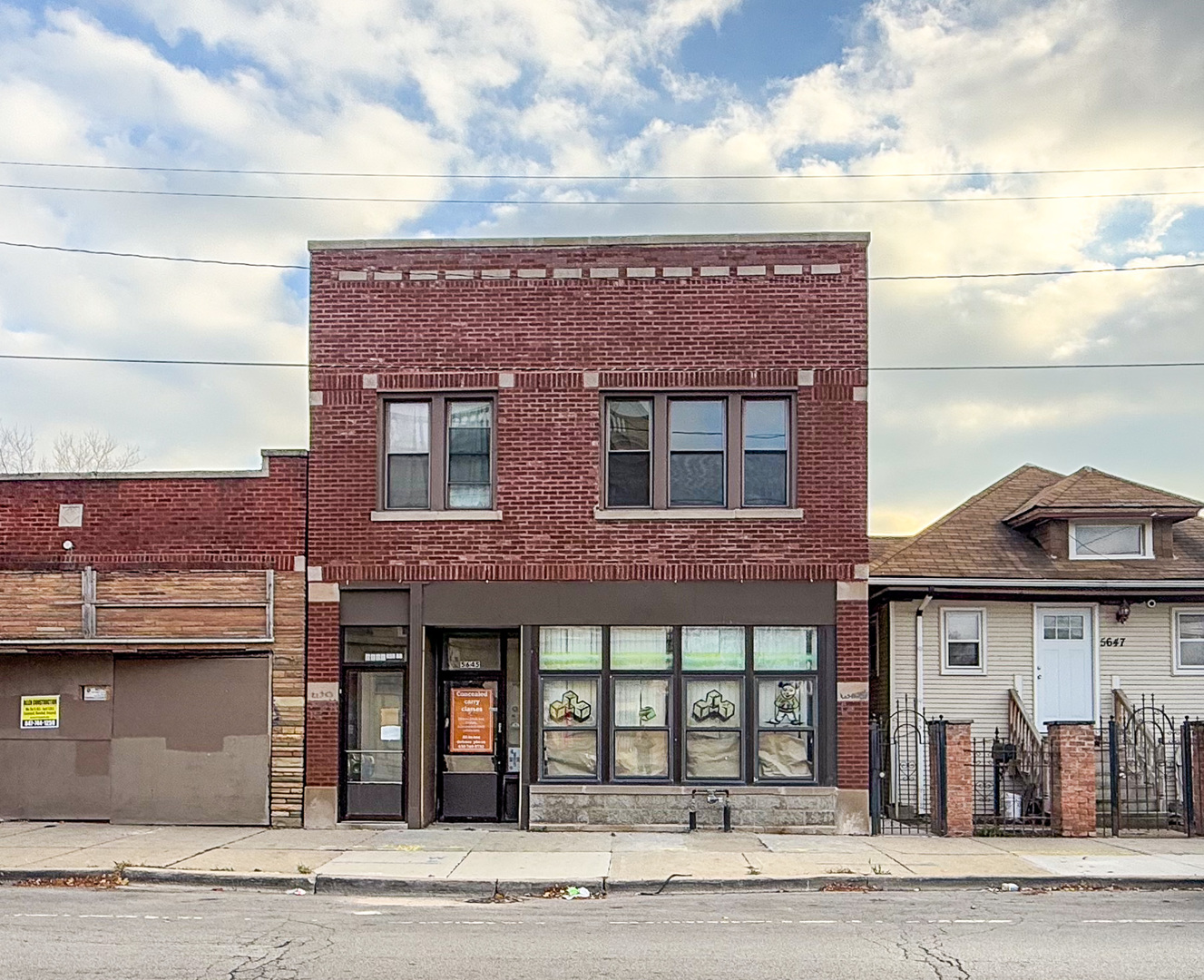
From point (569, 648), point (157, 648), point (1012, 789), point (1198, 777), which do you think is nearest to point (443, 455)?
point (569, 648)

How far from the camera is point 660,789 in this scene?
58.4ft

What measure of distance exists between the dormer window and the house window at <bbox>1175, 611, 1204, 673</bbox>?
3.67 feet

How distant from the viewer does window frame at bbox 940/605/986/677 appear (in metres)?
21.2

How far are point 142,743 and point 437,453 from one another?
5520 mm

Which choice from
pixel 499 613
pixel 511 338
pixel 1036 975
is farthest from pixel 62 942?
pixel 511 338

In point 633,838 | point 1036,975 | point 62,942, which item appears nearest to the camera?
point 1036,975

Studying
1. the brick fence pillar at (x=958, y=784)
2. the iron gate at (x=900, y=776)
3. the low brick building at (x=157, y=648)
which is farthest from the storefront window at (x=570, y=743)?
the brick fence pillar at (x=958, y=784)

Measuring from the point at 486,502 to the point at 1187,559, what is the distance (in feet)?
38.0

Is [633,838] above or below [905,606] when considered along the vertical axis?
below

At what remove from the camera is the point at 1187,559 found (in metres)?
21.9

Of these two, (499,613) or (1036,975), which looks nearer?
(1036,975)

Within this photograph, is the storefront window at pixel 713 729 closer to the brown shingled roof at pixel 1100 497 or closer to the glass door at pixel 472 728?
the glass door at pixel 472 728

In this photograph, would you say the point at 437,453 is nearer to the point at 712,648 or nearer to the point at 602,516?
the point at 602,516

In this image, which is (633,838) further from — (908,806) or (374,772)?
(908,806)
